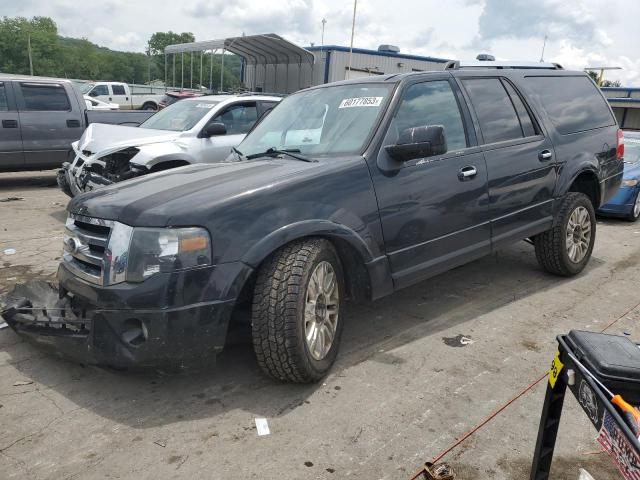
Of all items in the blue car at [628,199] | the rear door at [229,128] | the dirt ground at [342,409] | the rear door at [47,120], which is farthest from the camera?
the rear door at [47,120]

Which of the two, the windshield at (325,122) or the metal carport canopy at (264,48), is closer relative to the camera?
the windshield at (325,122)

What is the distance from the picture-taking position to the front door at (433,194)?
3633 mm

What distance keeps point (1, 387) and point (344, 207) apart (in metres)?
2.28

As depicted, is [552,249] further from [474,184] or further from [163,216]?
[163,216]

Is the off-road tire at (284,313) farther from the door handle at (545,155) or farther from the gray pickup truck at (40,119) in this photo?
the gray pickup truck at (40,119)

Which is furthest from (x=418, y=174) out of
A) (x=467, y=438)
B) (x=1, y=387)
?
(x=1, y=387)

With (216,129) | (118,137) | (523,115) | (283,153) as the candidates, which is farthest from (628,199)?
(118,137)

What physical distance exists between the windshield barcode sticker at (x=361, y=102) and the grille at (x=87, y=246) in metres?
1.89

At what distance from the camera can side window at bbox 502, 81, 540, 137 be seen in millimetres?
4766

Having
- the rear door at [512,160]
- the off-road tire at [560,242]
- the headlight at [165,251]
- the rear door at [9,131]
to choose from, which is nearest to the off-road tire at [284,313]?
the headlight at [165,251]

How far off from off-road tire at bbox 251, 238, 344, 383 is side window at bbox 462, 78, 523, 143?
2.09m

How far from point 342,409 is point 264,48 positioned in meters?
24.4

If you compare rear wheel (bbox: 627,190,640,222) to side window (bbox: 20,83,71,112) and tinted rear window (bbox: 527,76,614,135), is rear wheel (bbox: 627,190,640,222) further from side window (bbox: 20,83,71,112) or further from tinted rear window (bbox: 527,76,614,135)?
side window (bbox: 20,83,71,112)

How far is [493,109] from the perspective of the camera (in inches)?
179
